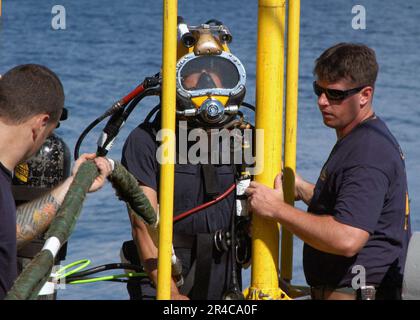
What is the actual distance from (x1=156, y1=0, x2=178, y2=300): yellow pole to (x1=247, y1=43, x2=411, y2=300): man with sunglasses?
0.42m

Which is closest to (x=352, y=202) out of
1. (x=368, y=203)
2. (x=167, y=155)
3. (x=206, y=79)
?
(x=368, y=203)

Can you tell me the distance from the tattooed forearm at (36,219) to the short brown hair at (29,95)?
1.00 ft

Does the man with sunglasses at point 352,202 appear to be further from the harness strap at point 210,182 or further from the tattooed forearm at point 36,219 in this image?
the tattooed forearm at point 36,219

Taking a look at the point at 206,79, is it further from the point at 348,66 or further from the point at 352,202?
the point at 352,202

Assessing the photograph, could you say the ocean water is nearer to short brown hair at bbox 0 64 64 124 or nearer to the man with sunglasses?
the man with sunglasses

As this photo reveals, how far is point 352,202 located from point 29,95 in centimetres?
105

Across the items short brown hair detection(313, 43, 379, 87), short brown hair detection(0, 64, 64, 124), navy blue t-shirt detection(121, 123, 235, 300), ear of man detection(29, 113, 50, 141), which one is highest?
short brown hair detection(313, 43, 379, 87)

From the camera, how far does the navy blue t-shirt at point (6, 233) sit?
2902 millimetres

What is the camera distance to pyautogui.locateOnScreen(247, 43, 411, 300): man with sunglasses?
320 centimetres

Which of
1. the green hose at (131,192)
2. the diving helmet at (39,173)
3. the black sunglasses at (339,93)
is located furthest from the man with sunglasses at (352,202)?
the diving helmet at (39,173)

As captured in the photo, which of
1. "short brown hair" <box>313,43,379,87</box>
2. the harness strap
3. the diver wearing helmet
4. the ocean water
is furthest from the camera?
the ocean water

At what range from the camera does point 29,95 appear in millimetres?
2934

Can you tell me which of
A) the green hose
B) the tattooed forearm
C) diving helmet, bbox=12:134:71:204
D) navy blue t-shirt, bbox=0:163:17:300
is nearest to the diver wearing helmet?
diving helmet, bbox=12:134:71:204
